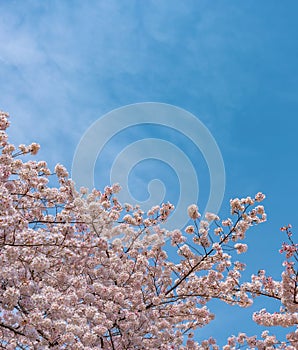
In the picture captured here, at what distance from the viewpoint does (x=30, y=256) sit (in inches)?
288

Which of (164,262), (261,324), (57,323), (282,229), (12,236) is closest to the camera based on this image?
(57,323)

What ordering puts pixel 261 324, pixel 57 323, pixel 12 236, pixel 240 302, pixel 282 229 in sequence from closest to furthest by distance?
pixel 57 323
pixel 12 236
pixel 282 229
pixel 261 324
pixel 240 302

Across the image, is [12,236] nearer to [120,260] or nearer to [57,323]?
[57,323]

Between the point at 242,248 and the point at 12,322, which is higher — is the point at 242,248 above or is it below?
above

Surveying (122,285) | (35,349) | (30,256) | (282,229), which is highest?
(282,229)

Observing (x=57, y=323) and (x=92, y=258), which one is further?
(x=92, y=258)

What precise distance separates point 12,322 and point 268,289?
597cm

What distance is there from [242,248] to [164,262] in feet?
7.26

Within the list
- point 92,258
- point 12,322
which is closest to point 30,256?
point 12,322

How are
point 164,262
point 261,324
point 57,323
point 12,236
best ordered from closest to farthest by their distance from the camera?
point 57,323 < point 12,236 < point 261,324 < point 164,262

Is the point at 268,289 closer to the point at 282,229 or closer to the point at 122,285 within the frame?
the point at 282,229

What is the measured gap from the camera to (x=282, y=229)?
28.6 feet

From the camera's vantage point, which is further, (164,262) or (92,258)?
(164,262)

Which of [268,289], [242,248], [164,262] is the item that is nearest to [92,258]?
[164,262]
